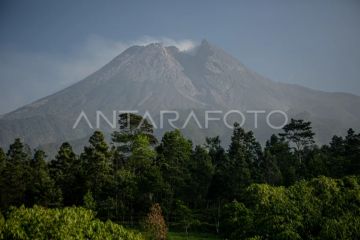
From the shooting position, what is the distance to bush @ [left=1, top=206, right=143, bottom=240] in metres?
18.3

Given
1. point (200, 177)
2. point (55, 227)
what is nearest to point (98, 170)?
point (200, 177)

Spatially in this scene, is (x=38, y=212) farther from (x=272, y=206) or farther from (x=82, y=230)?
(x=272, y=206)

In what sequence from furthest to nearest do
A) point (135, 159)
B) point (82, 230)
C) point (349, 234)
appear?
point (135, 159)
point (349, 234)
point (82, 230)

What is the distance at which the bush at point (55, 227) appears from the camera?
18.3 meters

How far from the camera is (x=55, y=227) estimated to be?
18625 mm

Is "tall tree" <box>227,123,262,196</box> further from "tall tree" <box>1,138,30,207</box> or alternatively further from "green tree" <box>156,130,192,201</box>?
"tall tree" <box>1,138,30,207</box>

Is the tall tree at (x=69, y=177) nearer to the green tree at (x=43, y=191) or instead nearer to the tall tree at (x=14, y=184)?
the green tree at (x=43, y=191)

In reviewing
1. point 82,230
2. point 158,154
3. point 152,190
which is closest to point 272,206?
point 82,230

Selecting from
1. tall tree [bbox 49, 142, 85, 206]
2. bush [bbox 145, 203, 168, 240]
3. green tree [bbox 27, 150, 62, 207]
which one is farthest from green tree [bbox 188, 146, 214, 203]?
bush [bbox 145, 203, 168, 240]

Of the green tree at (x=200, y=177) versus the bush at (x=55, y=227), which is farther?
the green tree at (x=200, y=177)

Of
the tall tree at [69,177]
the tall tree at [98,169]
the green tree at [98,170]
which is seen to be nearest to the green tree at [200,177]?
the green tree at [98,170]

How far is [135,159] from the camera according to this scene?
186 ft

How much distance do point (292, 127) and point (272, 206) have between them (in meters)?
49.6

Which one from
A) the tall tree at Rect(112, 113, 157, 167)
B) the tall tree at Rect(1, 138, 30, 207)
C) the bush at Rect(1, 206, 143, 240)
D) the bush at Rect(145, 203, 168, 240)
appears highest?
the tall tree at Rect(112, 113, 157, 167)
